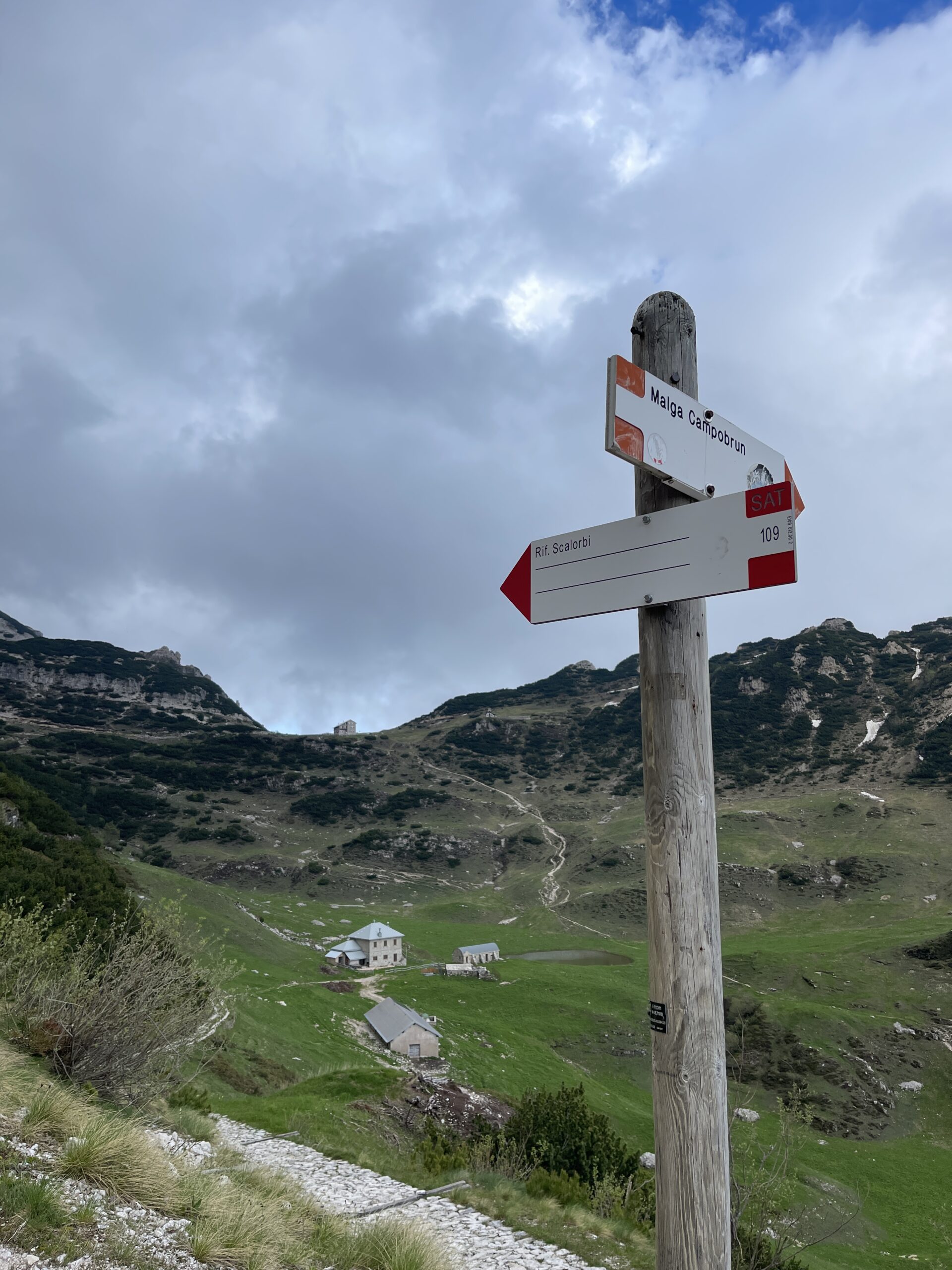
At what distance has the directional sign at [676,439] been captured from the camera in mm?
3273

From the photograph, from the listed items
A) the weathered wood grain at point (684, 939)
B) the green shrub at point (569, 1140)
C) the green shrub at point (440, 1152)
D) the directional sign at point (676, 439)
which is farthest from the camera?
the green shrub at point (569, 1140)

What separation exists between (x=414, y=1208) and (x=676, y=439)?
32.9 feet

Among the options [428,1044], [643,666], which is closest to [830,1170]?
[428,1044]

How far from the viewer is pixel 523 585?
392cm

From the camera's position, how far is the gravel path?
753 centimetres

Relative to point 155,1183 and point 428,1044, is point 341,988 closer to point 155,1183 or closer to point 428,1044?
point 428,1044

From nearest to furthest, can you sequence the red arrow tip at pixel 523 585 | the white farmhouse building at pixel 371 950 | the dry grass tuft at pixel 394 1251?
the red arrow tip at pixel 523 585 → the dry grass tuft at pixel 394 1251 → the white farmhouse building at pixel 371 950

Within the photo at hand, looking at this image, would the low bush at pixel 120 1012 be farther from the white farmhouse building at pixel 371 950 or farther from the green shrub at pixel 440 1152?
the white farmhouse building at pixel 371 950

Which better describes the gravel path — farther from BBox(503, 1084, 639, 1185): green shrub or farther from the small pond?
the small pond

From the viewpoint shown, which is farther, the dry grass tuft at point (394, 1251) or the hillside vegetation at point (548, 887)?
the hillside vegetation at point (548, 887)

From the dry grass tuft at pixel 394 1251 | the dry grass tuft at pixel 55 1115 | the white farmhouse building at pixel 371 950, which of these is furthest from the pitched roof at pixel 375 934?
the dry grass tuft at pixel 394 1251

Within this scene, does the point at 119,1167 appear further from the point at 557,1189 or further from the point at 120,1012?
the point at 557,1189

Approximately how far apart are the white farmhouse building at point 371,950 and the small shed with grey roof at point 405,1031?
17.0 m

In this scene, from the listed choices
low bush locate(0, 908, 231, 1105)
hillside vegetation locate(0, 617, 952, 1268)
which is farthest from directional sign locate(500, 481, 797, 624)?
low bush locate(0, 908, 231, 1105)
